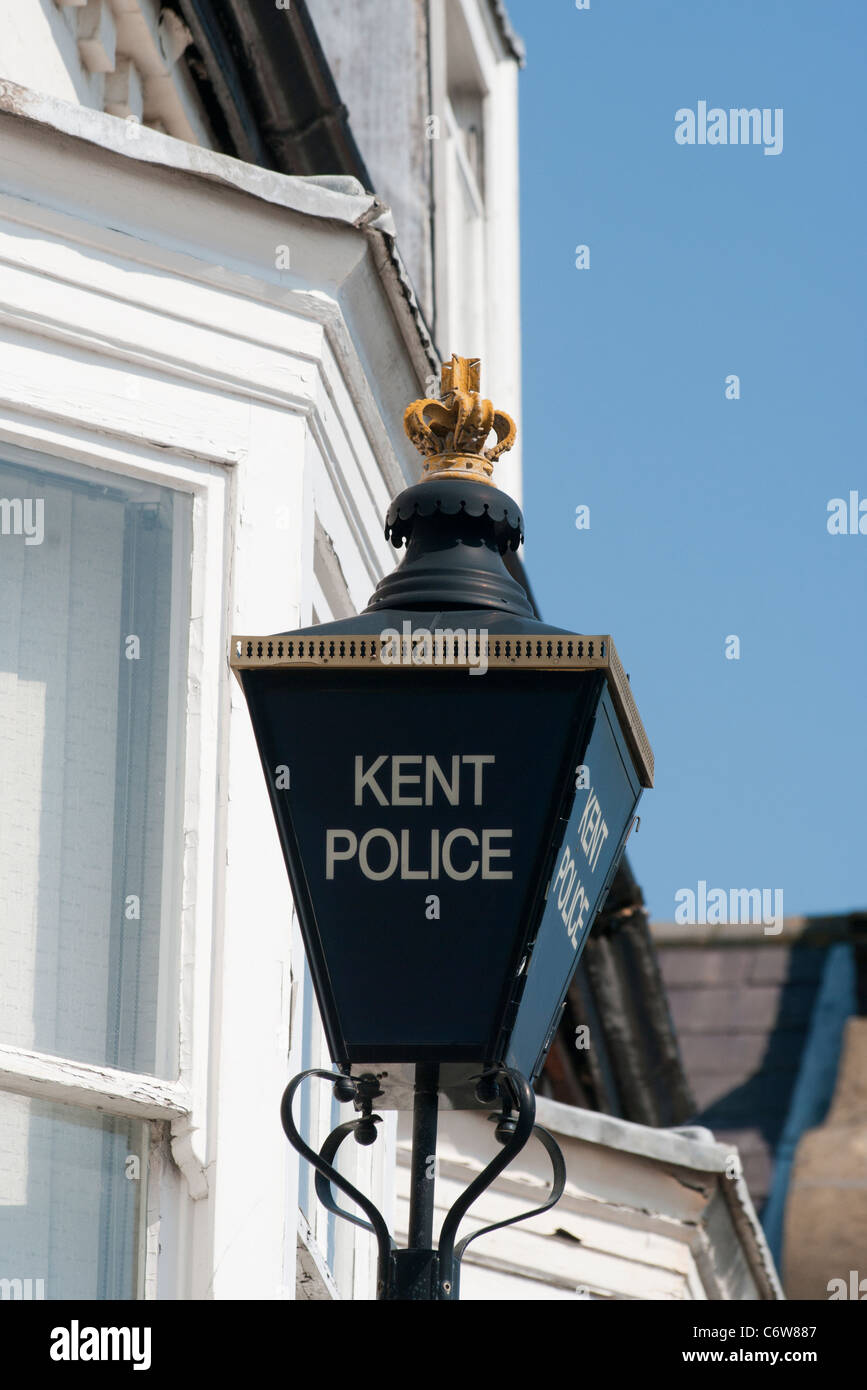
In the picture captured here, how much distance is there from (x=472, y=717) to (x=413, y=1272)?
0.60 meters

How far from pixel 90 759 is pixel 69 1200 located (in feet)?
2.04

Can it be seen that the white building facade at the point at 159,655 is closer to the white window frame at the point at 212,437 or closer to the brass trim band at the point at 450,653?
the white window frame at the point at 212,437

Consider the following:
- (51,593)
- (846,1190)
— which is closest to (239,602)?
(51,593)

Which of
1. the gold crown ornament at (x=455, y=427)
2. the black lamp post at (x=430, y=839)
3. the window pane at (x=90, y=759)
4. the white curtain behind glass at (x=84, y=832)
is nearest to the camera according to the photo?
the black lamp post at (x=430, y=839)

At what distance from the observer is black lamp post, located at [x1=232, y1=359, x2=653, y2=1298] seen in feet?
7.89

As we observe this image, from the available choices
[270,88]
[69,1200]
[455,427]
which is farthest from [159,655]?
[270,88]

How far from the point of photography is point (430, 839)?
242cm

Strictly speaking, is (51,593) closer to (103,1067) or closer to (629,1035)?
(103,1067)

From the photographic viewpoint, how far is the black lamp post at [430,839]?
2404 mm

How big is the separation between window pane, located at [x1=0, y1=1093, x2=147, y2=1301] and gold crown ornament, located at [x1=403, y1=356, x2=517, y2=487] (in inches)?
37.7

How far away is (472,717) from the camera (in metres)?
2.45

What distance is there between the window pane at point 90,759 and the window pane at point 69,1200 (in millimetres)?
114
